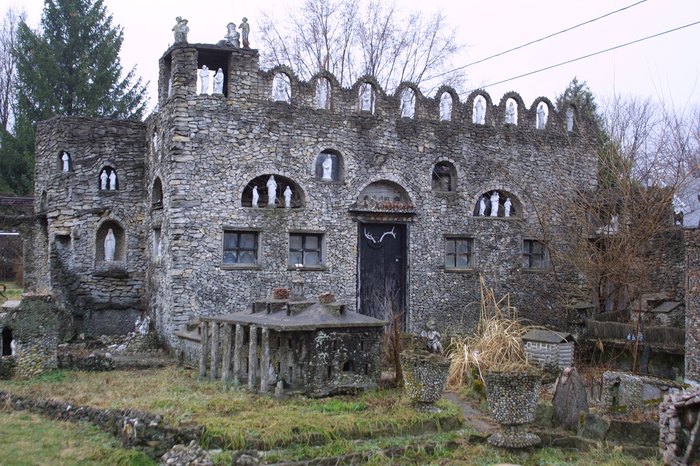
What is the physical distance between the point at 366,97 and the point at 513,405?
1175 centimetres

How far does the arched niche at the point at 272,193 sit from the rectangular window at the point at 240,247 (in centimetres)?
75

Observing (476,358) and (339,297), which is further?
(339,297)

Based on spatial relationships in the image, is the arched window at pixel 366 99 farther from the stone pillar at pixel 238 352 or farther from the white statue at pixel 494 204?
the stone pillar at pixel 238 352

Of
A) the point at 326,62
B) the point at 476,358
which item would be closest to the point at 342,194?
the point at 476,358

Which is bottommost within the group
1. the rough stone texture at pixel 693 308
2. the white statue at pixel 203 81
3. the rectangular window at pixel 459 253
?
the rough stone texture at pixel 693 308

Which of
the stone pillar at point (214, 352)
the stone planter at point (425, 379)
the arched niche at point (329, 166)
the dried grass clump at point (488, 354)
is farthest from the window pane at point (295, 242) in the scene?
the stone planter at point (425, 379)

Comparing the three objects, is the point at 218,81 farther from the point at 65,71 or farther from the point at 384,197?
the point at 65,71

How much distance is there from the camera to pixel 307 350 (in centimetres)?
1212

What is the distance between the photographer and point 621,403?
11906mm

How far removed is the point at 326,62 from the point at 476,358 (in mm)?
19112

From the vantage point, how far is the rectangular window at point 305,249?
1878cm

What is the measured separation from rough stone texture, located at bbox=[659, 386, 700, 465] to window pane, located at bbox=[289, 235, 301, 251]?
11.1m

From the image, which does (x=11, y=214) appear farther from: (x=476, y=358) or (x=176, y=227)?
(x=476, y=358)

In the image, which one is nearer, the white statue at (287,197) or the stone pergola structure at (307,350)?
the stone pergola structure at (307,350)
